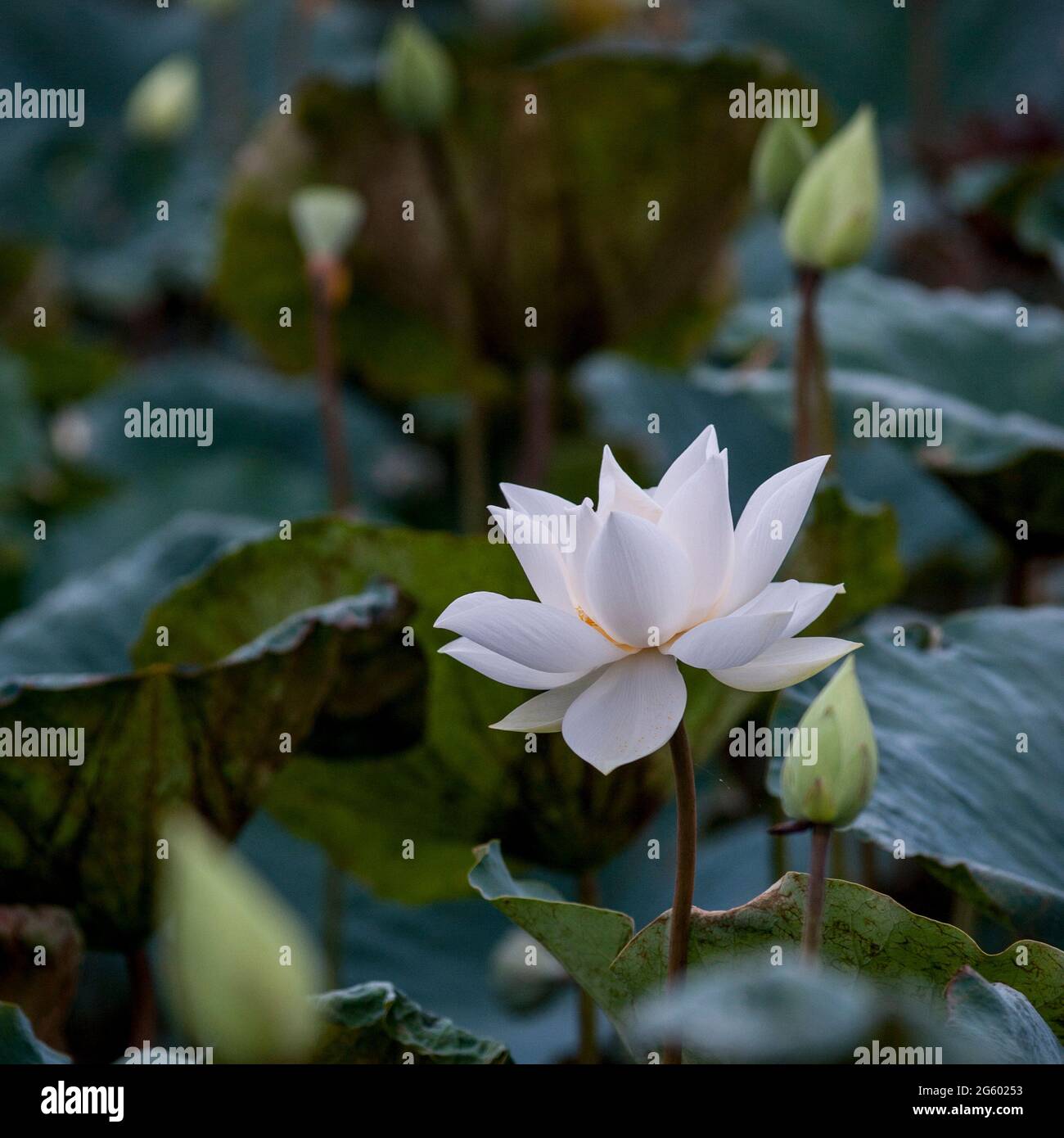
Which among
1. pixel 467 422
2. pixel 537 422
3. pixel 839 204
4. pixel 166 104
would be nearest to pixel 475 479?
pixel 537 422

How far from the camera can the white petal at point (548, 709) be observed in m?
0.47

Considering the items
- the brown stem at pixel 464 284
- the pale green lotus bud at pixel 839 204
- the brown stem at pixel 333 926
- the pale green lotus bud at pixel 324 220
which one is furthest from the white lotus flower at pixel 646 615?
the brown stem at pixel 464 284

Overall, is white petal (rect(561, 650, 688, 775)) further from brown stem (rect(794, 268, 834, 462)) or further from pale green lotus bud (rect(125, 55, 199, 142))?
pale green lotus bud (rect(125, 55, 199, 142))

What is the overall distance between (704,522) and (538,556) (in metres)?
0.06

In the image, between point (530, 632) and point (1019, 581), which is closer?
point (530, 632)

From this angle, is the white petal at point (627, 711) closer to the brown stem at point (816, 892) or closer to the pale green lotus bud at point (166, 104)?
the brown stem at point (816, 892)

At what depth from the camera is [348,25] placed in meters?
2.61

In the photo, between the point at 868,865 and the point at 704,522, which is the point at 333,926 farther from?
the point at 704,522

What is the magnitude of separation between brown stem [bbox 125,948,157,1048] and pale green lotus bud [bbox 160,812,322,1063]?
41 cm

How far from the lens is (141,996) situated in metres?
0.72

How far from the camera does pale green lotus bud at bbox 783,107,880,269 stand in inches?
29.3

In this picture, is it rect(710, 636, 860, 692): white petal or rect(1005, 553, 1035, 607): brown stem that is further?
rect(1005, 553, 1035, 607): brown stem

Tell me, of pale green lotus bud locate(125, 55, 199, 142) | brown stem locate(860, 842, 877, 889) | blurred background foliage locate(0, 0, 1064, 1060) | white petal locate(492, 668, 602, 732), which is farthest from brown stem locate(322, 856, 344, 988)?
pale green lotus bud locate(125, 55, 199, 142)
